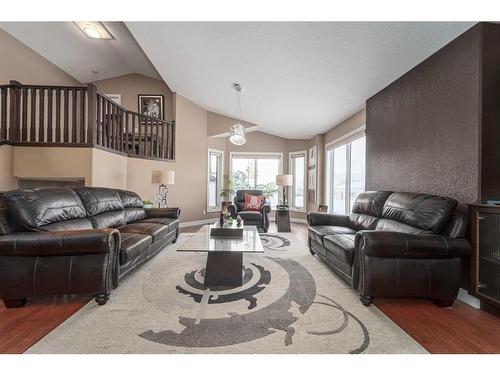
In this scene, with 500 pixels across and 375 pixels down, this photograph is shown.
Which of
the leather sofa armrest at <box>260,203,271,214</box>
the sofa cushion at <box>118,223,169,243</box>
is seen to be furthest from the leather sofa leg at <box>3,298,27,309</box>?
the leather sofa armrest at <box>260,203,271,214</box>

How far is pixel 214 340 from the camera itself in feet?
5.20

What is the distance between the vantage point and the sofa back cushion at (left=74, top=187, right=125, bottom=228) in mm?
3008

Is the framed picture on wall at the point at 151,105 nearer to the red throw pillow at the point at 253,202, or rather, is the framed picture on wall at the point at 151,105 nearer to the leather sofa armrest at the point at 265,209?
the red throw pillow at the point at 253,202

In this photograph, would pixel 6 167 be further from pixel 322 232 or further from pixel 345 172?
pixel 345 172

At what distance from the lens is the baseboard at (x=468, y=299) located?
211 cm

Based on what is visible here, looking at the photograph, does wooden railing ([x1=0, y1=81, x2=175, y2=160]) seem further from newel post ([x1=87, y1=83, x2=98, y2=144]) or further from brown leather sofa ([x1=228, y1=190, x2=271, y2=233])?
brown leather sofa ([x1=228, y1=190, x2=271, y2=233])

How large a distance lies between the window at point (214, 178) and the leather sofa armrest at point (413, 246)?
17.8ft

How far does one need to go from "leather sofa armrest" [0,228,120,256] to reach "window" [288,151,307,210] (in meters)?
6.03

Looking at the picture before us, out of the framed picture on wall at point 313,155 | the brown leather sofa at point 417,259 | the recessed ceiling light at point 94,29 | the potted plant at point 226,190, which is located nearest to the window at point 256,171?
the potted plant at point 226,190

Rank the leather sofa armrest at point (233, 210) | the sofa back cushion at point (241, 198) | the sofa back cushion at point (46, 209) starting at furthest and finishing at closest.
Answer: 1. the sofa back cushion at point (241, 198)
2. the leather sofa armrest at point (233, 210)
3. the sofa back cushion at point (46, 209)

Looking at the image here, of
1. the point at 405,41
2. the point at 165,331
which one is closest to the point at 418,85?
the point at 405,41

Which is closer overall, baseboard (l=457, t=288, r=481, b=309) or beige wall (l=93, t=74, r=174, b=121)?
baseboard (l=457, t=288, r=481, b=309)

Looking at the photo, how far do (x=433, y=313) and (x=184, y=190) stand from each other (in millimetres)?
5538

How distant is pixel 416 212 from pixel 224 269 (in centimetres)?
212
